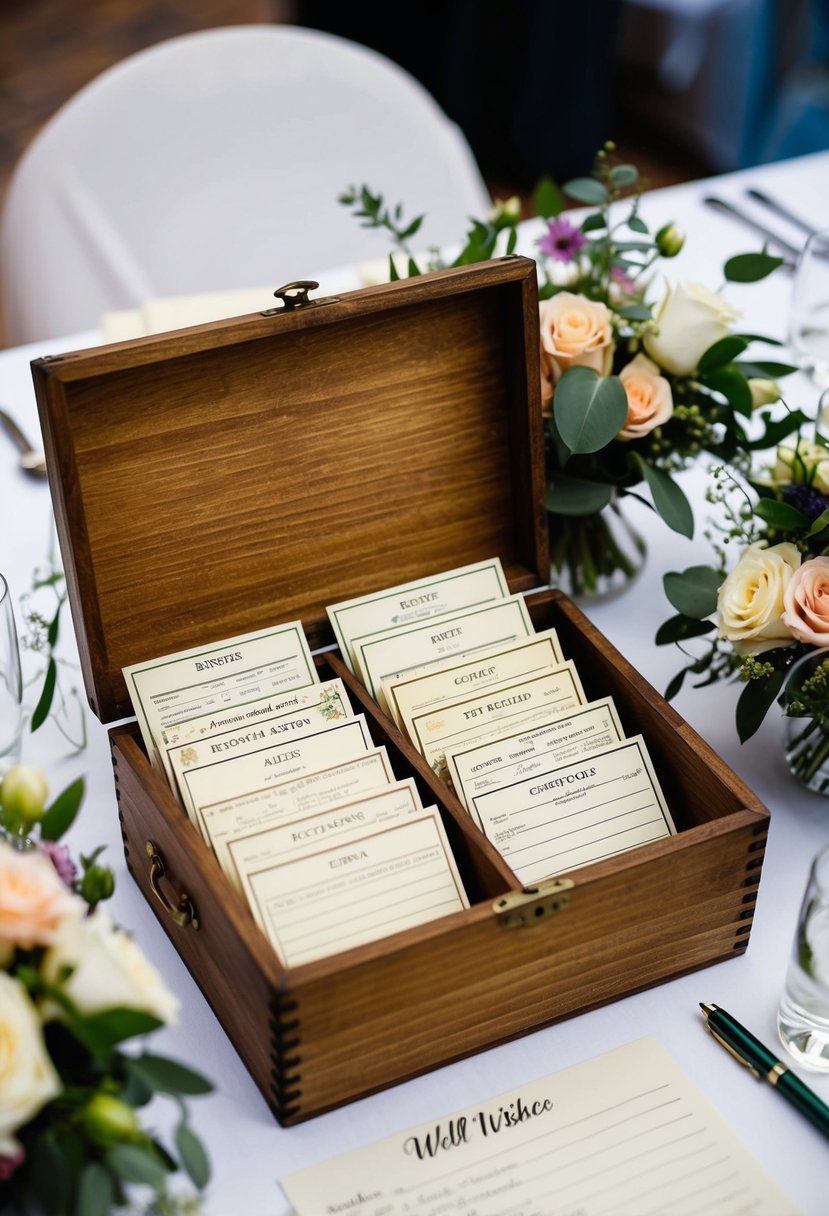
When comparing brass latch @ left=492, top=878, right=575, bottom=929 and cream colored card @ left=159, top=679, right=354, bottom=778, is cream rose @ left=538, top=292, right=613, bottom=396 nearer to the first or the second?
cream colored card @ left=159, top=679, right=354, bottom=778

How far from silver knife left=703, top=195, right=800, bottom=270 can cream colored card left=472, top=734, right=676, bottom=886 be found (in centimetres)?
93

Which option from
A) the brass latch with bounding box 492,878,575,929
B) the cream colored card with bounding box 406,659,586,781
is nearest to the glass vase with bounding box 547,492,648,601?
the cream colored card with bounding box 406,659,586,781

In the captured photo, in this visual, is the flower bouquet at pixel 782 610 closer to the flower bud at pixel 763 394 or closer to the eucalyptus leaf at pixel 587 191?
the flower bud at pixel 763 394

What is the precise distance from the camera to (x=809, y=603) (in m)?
0.97

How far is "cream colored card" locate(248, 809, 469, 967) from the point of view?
0.86 m

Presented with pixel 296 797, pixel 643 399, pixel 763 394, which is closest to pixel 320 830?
pixel 296 797

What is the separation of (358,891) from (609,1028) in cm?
20

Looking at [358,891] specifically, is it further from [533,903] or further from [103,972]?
[103,972]

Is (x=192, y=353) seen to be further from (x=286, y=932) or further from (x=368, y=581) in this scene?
(x=286, y=932)

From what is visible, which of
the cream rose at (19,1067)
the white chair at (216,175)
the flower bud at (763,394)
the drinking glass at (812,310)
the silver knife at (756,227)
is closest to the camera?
the cream rose at (19,1067)

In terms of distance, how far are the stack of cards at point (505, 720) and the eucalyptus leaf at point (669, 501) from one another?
0.46 feet

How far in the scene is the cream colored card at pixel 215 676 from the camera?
1.00 metres

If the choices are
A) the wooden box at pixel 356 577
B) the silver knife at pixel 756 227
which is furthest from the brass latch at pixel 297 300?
the silver knife at pixel 756 227

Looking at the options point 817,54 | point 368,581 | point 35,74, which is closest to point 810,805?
point 368,581
